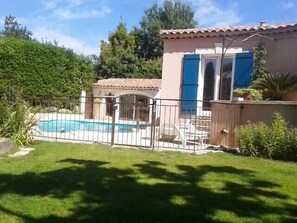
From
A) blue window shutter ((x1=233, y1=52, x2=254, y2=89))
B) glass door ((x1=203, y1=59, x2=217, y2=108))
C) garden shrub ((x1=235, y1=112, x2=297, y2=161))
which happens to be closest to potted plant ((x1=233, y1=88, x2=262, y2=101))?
blue window shutter ((x1=233, y1=52, x2=254, y2=89))

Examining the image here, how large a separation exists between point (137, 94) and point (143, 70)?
10904 millimetres

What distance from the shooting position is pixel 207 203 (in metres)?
4.83

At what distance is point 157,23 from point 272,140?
33.1 meters

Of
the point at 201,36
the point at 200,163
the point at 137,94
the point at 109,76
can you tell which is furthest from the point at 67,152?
the point at 109,76

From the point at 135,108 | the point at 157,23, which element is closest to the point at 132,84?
the point at 135,108

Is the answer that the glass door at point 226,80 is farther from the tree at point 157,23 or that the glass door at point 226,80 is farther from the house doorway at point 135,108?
the tree at point 157,23

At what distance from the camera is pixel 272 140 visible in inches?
338

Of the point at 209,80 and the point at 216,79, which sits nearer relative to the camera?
the point at 216,79

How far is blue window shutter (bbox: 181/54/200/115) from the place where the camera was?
1391 cm

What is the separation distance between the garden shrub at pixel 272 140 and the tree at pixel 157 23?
102 ft

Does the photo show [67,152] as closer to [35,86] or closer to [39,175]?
[39,175]

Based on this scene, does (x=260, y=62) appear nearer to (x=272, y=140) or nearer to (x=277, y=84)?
(x=277, y=84)

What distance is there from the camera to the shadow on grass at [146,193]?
432 centimetres

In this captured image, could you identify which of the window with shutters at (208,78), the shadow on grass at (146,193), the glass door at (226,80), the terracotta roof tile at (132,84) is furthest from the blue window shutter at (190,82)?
the terracotta roof tile at (132,84)
